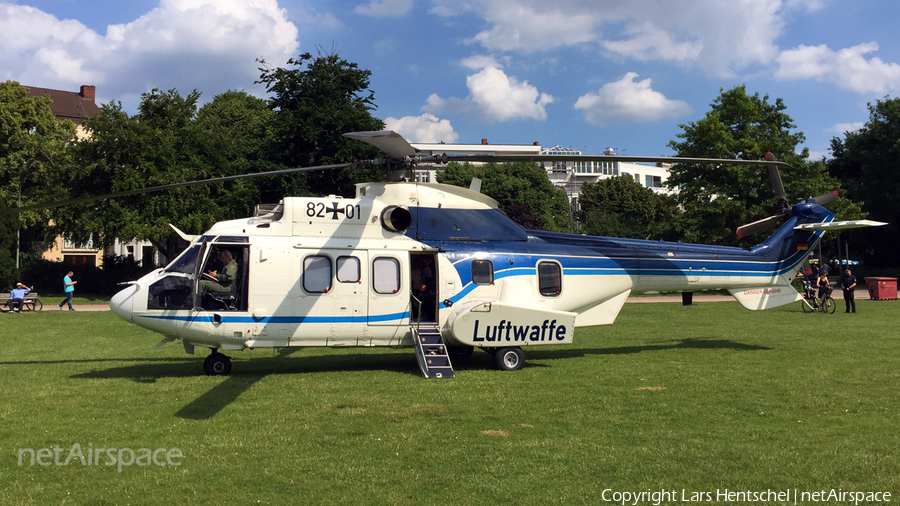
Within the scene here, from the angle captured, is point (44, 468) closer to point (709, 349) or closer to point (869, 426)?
point (869, 426)

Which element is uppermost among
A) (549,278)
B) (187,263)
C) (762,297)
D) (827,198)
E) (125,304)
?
(827,198)

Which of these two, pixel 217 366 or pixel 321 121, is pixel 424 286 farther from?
pixel 321 121

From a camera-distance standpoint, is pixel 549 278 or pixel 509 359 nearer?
pixel 509 359

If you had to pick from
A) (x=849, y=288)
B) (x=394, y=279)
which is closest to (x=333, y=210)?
(x=394, y=279)

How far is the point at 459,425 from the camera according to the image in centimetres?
912

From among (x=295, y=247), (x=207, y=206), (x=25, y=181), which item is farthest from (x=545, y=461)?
(x=25, y=181)

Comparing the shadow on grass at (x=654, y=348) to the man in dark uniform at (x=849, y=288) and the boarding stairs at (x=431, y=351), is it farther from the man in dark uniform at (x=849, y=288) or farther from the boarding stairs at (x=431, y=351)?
the man in dark uniform at (x=849, y=288)

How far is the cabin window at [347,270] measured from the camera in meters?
13.6

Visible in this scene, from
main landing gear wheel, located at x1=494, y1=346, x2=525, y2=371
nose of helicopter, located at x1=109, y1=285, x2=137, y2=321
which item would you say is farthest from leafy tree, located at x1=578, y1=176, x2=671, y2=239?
nose of helicopter, located at x1=109, y1=285, x2=137, y2=321

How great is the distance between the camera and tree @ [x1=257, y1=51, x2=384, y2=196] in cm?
4034

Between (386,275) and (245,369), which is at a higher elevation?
(386,275)

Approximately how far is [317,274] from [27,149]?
49.1 metres

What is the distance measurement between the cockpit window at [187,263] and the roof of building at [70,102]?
74133 millimetres

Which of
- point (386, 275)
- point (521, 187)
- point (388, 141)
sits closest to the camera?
point (388, 141)
